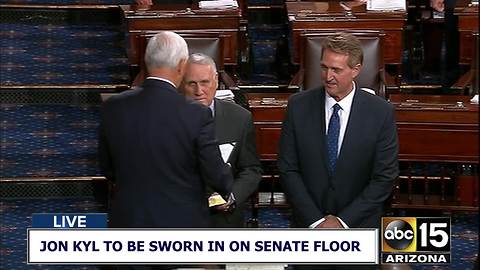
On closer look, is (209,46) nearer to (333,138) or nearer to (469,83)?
(469,83)

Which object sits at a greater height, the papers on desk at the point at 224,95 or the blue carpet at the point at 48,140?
the papers on desk at the point at 224,95

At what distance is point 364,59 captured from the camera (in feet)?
20.7

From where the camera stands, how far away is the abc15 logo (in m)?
4.37

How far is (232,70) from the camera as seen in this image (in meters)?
7.09

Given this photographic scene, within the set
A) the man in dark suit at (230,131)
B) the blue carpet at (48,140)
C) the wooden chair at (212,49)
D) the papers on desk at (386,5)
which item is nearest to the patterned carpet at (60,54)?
the blue carpet at (48,140)

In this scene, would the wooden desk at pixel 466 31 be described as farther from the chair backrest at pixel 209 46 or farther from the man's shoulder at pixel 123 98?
the man's shoulder at pixel 123 98

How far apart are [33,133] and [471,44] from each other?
2582 millimetres

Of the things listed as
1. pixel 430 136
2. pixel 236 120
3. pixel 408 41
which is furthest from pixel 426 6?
pixel 236 120

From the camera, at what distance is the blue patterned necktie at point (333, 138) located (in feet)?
→ 14.2

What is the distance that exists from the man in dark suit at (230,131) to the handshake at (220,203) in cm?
4

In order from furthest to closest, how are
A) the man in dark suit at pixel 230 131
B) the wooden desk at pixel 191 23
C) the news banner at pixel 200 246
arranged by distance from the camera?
the wooden desk at pixel 191 23 → the man in dark suit at pixel 230 131 → the news banner at pixel 200 246

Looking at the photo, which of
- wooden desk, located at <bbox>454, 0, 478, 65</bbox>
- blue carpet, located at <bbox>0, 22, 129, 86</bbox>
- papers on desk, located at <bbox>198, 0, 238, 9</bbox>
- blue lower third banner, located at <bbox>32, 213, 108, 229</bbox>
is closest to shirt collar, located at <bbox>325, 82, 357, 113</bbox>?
blue lower third banner, located at <bbox>32, 213, 108, 229</bbox>

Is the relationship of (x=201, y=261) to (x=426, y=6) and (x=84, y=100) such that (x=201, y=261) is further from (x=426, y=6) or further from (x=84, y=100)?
(x=426, y=6)

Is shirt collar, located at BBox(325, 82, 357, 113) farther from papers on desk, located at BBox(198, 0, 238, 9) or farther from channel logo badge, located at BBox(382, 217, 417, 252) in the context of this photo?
papers on desk, located at BBox(198, 0, 238, 9)
